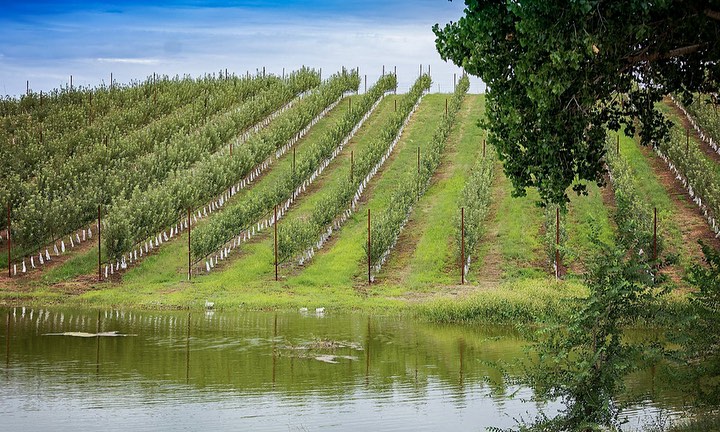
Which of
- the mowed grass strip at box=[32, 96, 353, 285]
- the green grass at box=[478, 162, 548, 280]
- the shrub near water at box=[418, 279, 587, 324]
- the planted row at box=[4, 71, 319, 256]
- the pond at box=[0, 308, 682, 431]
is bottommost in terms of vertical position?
the pond at box=[0, 308, 682, 431]

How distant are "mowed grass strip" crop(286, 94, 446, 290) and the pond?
13.1m

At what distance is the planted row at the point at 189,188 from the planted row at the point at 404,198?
1514 centimetres

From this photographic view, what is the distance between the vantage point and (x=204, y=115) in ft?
360

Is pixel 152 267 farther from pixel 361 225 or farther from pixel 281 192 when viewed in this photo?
pixel 361 225

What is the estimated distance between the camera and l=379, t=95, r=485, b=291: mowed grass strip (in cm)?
6600

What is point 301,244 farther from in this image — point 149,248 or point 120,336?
point 120,336

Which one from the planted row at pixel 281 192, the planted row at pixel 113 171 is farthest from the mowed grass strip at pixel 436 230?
the planted row at pixel 113 171

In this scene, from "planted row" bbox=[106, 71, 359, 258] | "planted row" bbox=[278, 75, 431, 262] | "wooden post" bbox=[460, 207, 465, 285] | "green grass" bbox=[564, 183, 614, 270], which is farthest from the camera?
"planted row" bbox=[278, 75, 431, 262]

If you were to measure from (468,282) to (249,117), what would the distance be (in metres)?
48.2

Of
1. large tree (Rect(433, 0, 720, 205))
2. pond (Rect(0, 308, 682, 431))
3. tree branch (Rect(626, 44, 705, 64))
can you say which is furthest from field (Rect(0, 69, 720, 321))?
tree branch (Rect(626, 44, 705, 64))

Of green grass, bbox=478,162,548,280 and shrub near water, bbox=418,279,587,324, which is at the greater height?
green grass, bbox=478,162,548,280

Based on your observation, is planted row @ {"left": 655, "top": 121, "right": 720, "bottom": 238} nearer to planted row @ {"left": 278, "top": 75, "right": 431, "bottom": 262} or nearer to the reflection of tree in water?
planted row @ {"left": 278, "top": 75, "right": 431, "bottom": 262}

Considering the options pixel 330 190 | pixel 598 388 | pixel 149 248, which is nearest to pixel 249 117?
pixel 330 190

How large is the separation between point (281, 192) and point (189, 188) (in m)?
8.00
